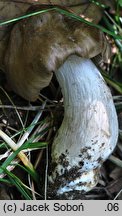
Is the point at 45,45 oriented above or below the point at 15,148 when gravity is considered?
above

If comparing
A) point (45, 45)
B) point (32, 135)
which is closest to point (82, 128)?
point (32, 135)

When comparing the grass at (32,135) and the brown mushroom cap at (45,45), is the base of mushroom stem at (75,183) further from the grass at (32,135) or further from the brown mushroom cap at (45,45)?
the brown mushroom cap at (45,45)

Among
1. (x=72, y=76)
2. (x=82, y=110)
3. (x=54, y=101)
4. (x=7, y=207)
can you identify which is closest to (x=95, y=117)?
(x=82, y=110)

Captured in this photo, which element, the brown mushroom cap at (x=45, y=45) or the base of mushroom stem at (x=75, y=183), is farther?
the base of mushroom stem at (x=75, y=183)

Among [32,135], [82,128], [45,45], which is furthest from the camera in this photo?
[32,135]

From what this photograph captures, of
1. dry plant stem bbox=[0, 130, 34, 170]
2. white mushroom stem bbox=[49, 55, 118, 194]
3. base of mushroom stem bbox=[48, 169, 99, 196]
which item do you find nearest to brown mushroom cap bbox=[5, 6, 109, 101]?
white mushroom stem bbox=[49, 55, 118, 194]

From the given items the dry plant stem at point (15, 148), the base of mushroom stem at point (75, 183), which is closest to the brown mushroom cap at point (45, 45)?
the dry plant stem at point (15, 148)

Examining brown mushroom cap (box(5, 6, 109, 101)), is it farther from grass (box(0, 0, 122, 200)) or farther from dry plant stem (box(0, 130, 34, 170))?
dry plant stem (box(0, 130, 34, 170))

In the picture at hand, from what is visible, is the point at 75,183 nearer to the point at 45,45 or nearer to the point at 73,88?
the point at 73,88

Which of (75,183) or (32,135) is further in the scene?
(32,135)
